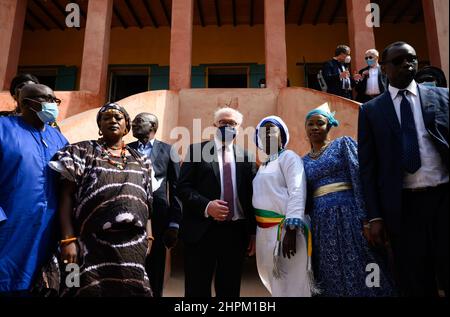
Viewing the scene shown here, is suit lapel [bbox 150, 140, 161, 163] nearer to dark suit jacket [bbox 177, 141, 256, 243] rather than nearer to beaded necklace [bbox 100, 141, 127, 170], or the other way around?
dark suit jacket [bbox 177, 141, 256, 243]

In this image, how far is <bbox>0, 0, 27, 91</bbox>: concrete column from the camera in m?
8.00

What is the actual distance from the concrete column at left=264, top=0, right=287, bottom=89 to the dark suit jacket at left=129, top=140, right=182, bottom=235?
3926 mm

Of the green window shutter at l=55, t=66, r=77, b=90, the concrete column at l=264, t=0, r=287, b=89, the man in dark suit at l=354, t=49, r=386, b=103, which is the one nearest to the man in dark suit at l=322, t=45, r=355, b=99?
the man in dark suit at l=354, t=49, r=386, b=103

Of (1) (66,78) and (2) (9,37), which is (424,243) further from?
(1) (66,78)

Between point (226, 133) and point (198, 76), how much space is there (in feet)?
25.5

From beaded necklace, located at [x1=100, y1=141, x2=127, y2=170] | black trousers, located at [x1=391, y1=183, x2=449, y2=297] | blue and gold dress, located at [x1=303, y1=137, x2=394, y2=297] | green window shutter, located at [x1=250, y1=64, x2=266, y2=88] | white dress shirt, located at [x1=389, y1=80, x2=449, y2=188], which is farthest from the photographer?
green window shutter, located at [x1=250, y1=64, x2=266, y2=88]

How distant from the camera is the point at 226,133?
3408 mm

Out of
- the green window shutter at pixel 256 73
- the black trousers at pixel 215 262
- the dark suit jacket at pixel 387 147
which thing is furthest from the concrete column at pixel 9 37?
the dark suit jacket at pixel 387 147

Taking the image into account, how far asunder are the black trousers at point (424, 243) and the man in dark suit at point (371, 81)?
4254 mm

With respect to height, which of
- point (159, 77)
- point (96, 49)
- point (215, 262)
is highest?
point (159, 77)

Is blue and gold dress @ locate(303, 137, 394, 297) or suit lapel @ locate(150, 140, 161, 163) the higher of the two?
suit lapel @ locate(150, 140, 161, 163)

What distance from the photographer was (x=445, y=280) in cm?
213

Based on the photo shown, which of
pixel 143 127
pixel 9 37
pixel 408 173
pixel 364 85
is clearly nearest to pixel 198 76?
pixel 9 37

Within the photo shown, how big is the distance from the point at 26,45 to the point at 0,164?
1034 centimetres
